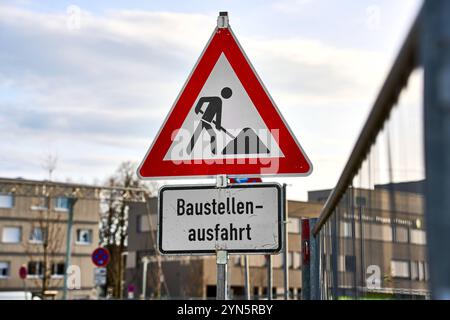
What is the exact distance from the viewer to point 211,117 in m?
4.18

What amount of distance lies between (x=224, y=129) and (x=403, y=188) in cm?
174

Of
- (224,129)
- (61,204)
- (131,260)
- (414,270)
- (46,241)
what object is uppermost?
(61,204)

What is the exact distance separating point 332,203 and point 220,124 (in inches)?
41.4

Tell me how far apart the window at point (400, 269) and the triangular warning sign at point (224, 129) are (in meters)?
1.33

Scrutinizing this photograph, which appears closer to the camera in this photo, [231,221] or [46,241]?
Answer: [231,221]

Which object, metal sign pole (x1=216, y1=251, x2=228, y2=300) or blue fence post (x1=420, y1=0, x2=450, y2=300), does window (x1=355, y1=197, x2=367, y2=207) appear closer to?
metal sign pole (x1=216, y1=251, x2=228, y2=300)

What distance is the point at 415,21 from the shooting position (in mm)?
1697

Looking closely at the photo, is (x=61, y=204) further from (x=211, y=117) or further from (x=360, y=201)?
(x=360, y=201)

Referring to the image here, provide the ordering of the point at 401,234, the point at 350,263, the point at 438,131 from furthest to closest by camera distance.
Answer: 1. the point at 350,263
2. the point at 401,234
3. the point at 438,131

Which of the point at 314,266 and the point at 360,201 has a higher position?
the point at 360,201

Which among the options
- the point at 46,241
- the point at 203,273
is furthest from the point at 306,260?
the point at 203,273

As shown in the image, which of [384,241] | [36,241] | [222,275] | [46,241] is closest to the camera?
[384,241]

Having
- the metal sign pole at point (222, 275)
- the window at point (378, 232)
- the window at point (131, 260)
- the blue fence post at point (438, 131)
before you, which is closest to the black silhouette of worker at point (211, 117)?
the metal sign pole at point (222, 275)
